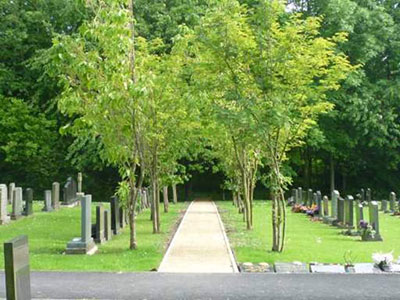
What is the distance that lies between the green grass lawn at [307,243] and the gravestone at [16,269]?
19.6ft

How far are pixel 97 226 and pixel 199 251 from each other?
125 inches

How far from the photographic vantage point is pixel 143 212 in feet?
87.4

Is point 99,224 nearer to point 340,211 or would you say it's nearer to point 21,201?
point 21,201

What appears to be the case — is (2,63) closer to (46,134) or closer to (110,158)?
(46,134)

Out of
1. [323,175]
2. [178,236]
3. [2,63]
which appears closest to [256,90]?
[178,236]

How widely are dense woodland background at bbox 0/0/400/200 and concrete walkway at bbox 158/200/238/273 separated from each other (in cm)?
1626

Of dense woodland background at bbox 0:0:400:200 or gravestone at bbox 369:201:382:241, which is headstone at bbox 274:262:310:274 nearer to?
gravestone at bbox 369:201:382:241

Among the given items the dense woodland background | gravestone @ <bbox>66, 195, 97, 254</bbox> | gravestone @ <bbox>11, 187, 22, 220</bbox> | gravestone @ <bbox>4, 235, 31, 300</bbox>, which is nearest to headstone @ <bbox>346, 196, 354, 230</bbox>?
gravestone @ <bbox>66, 195, 97, 254</bbox>

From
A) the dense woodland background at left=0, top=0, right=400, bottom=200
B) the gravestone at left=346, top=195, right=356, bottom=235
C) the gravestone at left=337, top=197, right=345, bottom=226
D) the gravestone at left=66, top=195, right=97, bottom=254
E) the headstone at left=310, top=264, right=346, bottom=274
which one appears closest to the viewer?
the headstone at left=310, top=264, right=346, bottom=274

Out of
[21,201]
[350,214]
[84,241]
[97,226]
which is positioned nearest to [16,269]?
[84,241]

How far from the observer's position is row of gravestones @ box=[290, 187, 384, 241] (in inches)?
645

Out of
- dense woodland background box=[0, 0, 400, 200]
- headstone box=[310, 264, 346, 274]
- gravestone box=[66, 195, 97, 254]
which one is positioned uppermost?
dense woodland background box=[0, 0, 400, 200]

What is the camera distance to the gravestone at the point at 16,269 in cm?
687

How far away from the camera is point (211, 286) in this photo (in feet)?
A: 31.8
